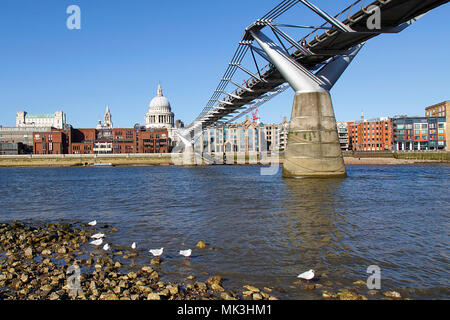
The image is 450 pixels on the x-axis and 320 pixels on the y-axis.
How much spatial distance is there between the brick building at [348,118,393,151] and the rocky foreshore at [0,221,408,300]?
140640 mm

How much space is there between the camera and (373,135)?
14312cm

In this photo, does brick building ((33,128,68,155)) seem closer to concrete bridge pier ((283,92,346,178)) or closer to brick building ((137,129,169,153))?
brick building ((137,129,169,153))

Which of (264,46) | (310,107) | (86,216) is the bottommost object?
(86,216)

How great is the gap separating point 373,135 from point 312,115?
114605 mm

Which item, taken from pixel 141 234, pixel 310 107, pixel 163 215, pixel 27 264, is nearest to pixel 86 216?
pixel 163 215

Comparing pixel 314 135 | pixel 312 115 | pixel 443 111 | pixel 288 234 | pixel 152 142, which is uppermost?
pixel 443 111

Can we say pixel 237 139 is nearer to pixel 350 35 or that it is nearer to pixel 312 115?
pixel 312 115

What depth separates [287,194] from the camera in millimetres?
27656

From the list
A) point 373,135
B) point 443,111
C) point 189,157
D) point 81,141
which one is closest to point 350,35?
point 189,157

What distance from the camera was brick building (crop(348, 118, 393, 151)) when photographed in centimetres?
13975

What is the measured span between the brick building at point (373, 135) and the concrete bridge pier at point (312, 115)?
109497 mm

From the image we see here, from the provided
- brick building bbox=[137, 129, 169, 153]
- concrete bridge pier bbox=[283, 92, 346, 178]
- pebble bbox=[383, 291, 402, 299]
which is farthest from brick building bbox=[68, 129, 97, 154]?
pebble bbox=[383, 291, 402, 299]
